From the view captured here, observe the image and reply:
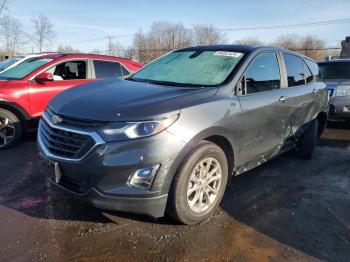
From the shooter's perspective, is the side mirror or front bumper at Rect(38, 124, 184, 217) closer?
front bumper at Rect(38, 124, 184, 217)

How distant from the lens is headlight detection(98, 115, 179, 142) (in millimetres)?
3057

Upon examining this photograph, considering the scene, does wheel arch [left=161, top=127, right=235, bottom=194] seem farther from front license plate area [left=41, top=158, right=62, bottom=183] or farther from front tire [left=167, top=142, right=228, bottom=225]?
front license plate area [left=41, top=158, right=62, bottom=183]

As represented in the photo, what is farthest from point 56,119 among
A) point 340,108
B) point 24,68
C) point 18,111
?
point 340,108

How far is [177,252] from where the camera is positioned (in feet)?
10.4

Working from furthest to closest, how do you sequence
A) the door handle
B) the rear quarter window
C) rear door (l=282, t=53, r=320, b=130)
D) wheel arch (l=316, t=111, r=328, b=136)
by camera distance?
wheel arch (l=316, t=111, r=328, b=136), the rear quarter window, rear door (l=282, t=53, r=320, b=130), the door handle

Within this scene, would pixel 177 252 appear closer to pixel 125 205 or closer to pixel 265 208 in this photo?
pixel 125 205

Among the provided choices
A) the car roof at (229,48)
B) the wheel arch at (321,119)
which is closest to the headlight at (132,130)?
the car roof at (229,48)

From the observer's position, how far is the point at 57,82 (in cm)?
685

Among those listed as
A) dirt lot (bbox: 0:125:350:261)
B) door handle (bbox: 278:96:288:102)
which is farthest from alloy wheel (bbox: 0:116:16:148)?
door handle (bbox: 278:96:288:102)

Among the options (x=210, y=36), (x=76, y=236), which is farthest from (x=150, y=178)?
(x=210, y=36)

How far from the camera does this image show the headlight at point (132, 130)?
3.06 metres

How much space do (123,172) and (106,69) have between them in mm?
4918

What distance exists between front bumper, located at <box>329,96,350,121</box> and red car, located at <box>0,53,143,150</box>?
190 inches

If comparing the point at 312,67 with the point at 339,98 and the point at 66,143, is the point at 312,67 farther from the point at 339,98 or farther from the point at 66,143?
the point at 66,143
